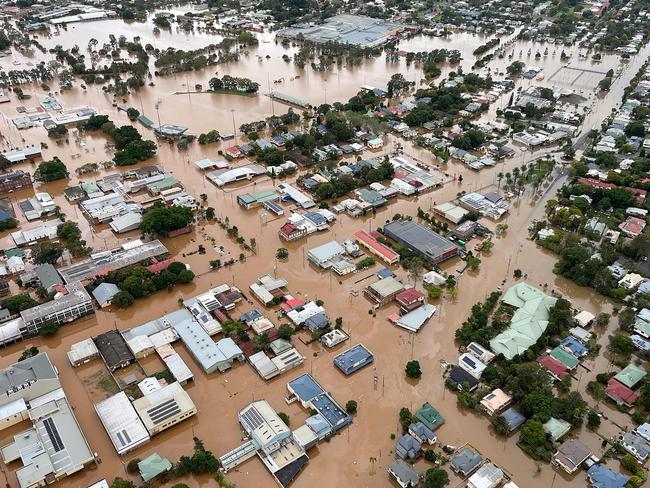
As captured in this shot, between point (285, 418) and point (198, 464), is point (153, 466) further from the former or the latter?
→ point (285, 418)

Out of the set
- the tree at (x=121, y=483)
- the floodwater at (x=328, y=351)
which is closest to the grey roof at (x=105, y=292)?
the floodwater at (x=328, y=351)

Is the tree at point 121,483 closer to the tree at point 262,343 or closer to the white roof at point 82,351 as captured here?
the white roof at point 82,351

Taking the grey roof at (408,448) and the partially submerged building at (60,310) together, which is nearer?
Answer: the grey roof at (408,448)

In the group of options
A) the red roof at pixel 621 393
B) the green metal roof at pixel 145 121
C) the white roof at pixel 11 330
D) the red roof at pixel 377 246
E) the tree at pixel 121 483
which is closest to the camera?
the tree at pixel 121 483

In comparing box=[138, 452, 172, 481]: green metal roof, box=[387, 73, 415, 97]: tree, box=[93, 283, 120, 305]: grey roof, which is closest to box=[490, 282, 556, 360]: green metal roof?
box=[138, 452, 172, 481]: green metal roof

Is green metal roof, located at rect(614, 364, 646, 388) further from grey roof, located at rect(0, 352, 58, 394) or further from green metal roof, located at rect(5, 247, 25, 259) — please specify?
green metal roof, located at rect(5, 247, 25, 259)

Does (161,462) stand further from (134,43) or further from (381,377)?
(134,43)
